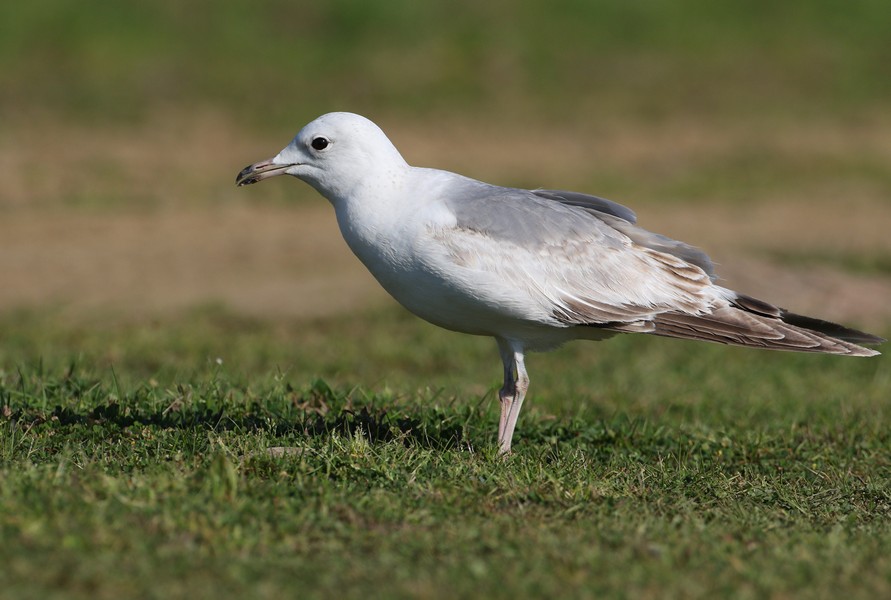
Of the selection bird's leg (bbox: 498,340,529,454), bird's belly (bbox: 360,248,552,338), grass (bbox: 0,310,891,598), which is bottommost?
grass (bbox: 0,310,891,598)

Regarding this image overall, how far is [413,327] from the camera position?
10430mm

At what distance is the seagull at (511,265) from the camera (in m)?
5.62

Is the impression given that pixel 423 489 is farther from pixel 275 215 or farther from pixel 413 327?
pixel 275 215

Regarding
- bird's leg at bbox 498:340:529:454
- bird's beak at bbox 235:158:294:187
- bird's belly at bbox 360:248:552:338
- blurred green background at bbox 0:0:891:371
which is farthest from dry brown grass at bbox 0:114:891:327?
bird's belly at bbox 360:248:552:338

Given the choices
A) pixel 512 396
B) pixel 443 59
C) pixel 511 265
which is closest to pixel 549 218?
pixel 511 265

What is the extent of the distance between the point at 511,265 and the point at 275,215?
1025 centimetres

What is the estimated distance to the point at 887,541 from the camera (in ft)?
15.2

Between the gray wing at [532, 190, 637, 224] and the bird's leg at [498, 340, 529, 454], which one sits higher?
the gray wing at [532, 190, 637, 224]

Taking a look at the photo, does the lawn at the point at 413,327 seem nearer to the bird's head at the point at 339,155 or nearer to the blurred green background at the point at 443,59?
the blurred green background at the point at 443,59

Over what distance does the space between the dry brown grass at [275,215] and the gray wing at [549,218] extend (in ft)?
16.5

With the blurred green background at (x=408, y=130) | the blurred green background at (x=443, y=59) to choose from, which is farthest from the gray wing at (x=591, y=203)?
the blurred green background at (x=443, y=59)

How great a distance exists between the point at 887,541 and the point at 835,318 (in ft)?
21.1

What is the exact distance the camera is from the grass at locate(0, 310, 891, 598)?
403 cm

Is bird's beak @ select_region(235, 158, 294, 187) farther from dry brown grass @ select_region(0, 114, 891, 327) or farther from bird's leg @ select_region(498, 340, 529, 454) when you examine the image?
dry brown grass @ select_region(0, 114, 891, 327)
